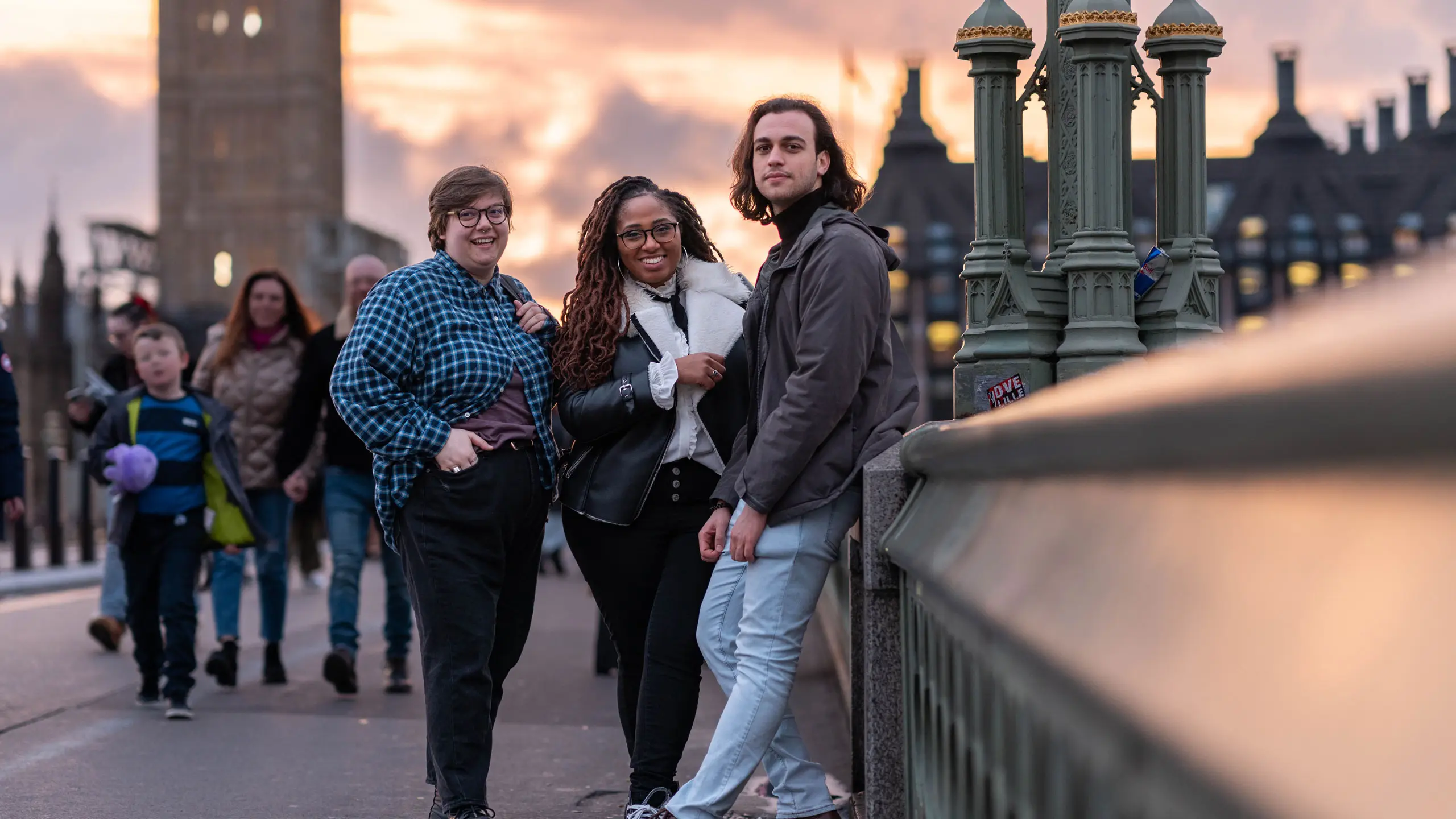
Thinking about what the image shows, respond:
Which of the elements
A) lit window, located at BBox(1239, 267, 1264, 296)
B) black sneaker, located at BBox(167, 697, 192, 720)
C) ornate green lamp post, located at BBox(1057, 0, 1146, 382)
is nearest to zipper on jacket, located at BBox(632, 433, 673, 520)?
ornate green lamp post, located at BBox(1057, 0, 1146, 382)

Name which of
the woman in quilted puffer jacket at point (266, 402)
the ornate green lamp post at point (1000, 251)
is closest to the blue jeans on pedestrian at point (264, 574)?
the woman in quilted puffer jacket at point (266, 402)

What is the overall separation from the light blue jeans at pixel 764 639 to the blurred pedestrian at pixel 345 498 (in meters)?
3.70

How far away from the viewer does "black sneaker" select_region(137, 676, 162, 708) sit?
24.0 feet

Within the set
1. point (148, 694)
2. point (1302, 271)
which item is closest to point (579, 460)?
point (148, 694)

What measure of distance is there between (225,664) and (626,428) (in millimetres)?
3951

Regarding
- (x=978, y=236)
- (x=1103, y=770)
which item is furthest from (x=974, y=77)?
(x=1103, y=770)

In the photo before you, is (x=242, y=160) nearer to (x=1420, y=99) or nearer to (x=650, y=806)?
(x=1420, y=99)

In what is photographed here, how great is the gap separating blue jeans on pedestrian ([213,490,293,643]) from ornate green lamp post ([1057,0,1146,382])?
3475 millimetres

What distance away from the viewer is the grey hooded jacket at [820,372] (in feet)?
12.8

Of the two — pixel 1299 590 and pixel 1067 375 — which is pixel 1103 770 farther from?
pixel 1067 375

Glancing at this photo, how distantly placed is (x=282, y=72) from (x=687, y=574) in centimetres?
11594

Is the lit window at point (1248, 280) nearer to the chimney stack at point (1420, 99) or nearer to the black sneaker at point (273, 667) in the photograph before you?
the chimney stack at point (1420, 99)

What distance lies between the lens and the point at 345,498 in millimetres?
7750

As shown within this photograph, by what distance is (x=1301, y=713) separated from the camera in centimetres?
86
